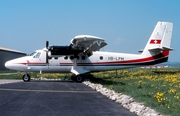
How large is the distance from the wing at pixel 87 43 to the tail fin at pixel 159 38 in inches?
272

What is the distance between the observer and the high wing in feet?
70.6

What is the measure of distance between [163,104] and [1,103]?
6550mm

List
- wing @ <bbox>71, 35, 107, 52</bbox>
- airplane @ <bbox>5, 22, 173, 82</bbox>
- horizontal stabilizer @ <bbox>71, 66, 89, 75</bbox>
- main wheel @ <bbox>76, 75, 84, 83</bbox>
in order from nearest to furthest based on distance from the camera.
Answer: wing @ <bbox>71, 35, 107, 52</bbox> → airplane @ <bbox>5, 22, 173, 82</bbox> → main wheel @ <bbox>76, 75, 84, 83</bbox> → horizontal stabilizer @ <bbox>71, 66, 89, 75</bbox>

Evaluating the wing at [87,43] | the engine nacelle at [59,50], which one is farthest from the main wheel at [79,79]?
the wing at [87,43]

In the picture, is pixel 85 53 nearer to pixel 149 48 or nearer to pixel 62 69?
pixel 62 69

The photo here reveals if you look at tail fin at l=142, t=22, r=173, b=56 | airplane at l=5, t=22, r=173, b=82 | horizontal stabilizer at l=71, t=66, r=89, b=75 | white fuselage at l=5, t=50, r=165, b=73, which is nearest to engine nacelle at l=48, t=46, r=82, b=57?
airplane at l=5, t=22, r=173, b=82

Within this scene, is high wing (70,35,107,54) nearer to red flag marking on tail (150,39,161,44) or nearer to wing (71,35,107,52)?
wing (71,35,107,52)

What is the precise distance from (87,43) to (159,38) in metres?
9.57

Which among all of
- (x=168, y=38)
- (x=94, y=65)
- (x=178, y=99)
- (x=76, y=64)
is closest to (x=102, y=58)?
(x=94, y=65)

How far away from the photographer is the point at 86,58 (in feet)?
87.2

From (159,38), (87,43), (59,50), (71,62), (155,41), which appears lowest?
(71,62)

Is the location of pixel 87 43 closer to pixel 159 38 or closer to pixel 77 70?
pixel 77 70

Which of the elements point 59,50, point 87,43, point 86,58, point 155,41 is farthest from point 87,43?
point 155,41

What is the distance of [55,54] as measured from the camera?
24.5 m
